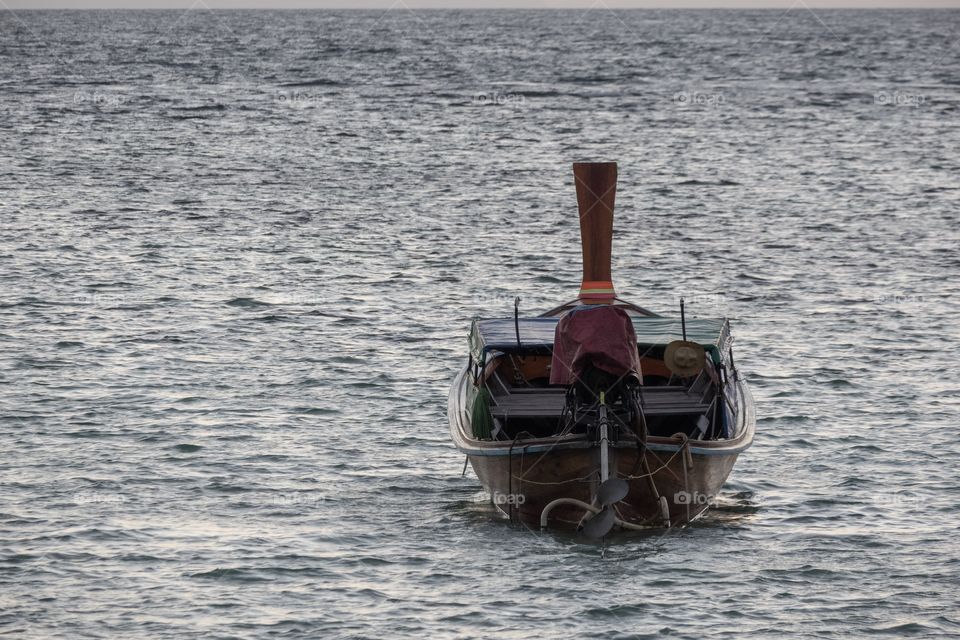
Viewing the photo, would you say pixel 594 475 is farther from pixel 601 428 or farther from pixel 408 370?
pixel 408 370

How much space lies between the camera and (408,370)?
33781 millimetres

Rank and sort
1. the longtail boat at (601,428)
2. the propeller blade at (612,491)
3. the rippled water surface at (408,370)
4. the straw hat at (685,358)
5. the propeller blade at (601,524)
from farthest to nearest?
1. the straw hat at (685,358)
2. the longtail boat at (601,428)
3. the propeller blade at (601,524)
4. the propeller blade at (612,491)
5. the rippled water surface at (408,370)

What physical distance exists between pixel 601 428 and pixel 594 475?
0.81 m

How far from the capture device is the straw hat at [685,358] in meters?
23.9

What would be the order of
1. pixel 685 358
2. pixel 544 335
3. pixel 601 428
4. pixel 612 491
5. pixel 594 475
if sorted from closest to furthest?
pixel 612 491
pixel 601 428
pixel 594 475
pixel 685 358
pixel 544 335

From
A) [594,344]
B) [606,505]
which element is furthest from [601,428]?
[594,344]

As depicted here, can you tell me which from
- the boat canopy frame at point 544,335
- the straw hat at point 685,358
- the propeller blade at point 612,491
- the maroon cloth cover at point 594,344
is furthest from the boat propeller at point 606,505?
the boat canopy frame at point 544,335

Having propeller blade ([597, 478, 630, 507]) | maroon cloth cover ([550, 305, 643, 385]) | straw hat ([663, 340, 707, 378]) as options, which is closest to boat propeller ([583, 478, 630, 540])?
propeller blade ([597, 478, 630, 507])

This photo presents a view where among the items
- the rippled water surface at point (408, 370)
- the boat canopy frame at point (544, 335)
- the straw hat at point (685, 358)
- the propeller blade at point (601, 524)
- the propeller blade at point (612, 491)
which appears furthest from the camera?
the boat canopy frame at point (544, 335)

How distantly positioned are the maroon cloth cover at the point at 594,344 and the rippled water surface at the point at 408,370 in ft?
8.63

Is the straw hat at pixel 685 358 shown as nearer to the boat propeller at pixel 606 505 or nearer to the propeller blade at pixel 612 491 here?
the boat propeller at pixel 606 505

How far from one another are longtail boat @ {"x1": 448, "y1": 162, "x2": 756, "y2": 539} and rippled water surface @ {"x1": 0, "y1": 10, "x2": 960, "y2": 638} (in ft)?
1.90

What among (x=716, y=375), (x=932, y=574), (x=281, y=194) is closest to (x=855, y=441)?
(x=716, y=375)

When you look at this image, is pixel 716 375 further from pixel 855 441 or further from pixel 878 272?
pixel 878 272
